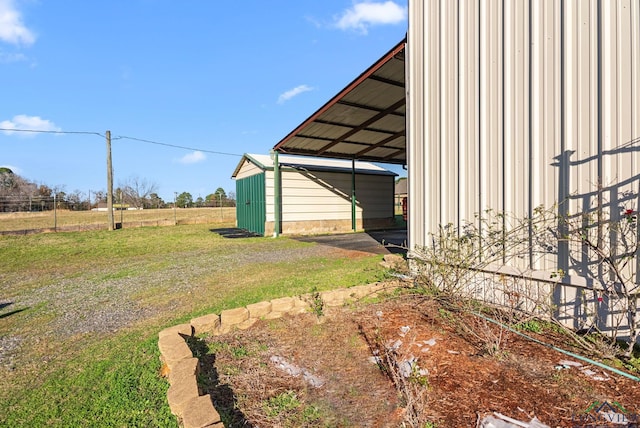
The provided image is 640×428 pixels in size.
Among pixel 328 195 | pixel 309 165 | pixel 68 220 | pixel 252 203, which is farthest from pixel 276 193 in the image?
pixel 68 220

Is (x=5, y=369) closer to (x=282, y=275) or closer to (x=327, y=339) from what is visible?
(x=327, y=339)

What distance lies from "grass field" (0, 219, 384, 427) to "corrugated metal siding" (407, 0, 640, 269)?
235 cm

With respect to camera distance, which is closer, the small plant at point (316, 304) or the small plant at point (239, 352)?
the small plant at point (239, 352)

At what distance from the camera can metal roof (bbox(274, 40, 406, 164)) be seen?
6.73 meters

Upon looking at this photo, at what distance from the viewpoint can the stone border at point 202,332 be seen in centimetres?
183

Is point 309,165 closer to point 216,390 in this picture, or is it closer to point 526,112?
point 526,112

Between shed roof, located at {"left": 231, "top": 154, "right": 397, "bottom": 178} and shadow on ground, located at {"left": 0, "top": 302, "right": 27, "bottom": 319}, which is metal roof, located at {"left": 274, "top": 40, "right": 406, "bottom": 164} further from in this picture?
shadow on ground, located at {"left": 0, "top": 302, "right": 27, "bottom": 319}

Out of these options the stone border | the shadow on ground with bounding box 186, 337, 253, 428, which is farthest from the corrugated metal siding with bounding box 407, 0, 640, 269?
the shadow on ground with bounding box 186, 337, 253, 428

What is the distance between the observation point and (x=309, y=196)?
1389 centimetres

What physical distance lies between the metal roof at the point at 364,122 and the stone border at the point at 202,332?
14.5ft

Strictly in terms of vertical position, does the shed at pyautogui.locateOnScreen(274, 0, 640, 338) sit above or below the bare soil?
above

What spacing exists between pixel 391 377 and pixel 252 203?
498 inches

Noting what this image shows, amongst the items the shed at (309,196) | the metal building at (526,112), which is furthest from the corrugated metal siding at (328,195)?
the metal building at (526,112)

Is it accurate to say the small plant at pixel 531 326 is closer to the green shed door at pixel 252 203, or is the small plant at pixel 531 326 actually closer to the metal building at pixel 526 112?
the metal building at pixel 526 112
